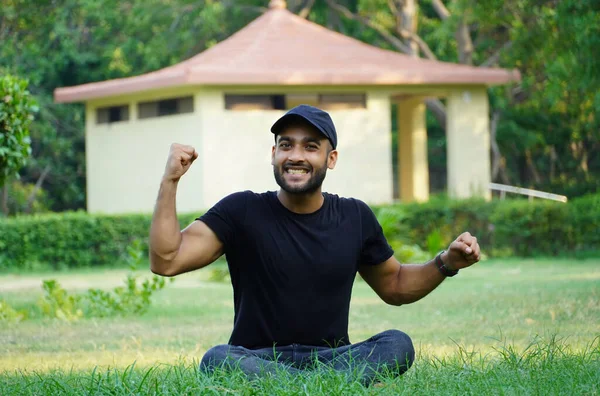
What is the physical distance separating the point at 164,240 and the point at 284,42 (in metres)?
20.2

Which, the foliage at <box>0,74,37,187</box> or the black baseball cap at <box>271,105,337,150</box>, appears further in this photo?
the foliage at <box>0,74,37,187</box>

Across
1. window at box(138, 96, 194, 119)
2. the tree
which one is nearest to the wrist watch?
the tree

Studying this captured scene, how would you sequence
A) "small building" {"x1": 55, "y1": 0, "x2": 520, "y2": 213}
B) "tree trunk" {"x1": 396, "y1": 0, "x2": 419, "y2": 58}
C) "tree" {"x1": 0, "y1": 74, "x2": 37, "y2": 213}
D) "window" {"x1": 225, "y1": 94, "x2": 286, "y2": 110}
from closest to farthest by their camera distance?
"tree" {"x1": 0, "y1": 74, "x2": 37, "y2": 213} < "small building" {"x1": 55, "y1": 0, "x2": 520, "y2": 213} < "window" {"x1": 225, "y1": 94, "x2": 286, "y2": 110} < "tree trunk" {"x1": 396, "y1": 0, "x2": 419, "y2": 58}

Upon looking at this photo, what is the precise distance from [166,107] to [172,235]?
65.0ft

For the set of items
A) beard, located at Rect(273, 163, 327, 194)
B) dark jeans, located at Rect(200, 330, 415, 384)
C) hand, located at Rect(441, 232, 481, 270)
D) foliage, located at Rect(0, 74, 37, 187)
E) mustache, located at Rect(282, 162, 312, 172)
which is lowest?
dark jeans, located at Rect(200, 330, 415, 384)

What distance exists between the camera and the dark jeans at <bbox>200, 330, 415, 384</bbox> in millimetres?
5094

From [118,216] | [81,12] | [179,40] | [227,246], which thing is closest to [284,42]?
[118,216]

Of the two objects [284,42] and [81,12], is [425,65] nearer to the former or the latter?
[284,42]

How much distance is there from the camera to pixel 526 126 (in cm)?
3475

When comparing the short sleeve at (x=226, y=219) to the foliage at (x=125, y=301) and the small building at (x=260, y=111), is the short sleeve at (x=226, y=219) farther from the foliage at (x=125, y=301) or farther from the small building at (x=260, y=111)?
the small building at (x=260, y=111)

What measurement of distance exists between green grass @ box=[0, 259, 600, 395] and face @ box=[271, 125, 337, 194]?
95 cm

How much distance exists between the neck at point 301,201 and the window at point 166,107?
18.3 metres

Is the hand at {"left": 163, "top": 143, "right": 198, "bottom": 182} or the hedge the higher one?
the hand at {"left": 163, "top": 143, "right": 198, "bottom": 182}

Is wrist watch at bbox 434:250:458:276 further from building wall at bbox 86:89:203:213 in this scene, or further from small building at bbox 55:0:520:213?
building wall at bbox 86:89:203:213
